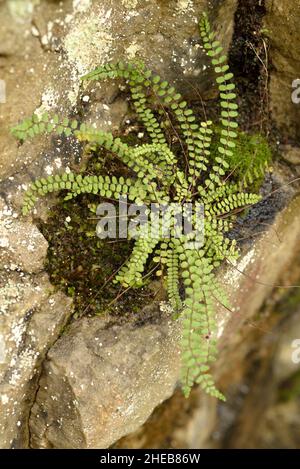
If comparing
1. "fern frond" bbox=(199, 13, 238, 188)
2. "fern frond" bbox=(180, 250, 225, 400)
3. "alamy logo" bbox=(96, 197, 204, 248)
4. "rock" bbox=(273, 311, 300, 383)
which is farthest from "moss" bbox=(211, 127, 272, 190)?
"rock" bbox=(273, 311, 300, 383)

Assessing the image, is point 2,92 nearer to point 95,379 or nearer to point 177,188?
point 177,188

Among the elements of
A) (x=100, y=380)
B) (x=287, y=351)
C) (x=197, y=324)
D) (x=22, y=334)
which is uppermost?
(x=197, y=324)

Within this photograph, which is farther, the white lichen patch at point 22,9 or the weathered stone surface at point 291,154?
the weathered stone surface at point 291,154

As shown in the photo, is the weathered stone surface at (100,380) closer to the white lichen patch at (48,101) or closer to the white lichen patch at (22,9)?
the white lichen patch at (48,101)

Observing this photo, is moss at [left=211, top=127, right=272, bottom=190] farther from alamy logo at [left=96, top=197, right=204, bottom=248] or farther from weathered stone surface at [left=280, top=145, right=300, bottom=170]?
alamy logo at [left=96, top=197, right=204, bottom=248]

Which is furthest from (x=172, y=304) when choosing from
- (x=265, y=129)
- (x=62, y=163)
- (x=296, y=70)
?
(x=296, y=70)

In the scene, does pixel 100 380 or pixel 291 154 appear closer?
pixel 100 380

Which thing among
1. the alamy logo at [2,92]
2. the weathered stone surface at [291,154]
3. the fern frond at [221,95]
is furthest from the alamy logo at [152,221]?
the weathered stone surface at [291,154]

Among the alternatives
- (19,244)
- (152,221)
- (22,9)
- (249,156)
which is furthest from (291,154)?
(22,9)
